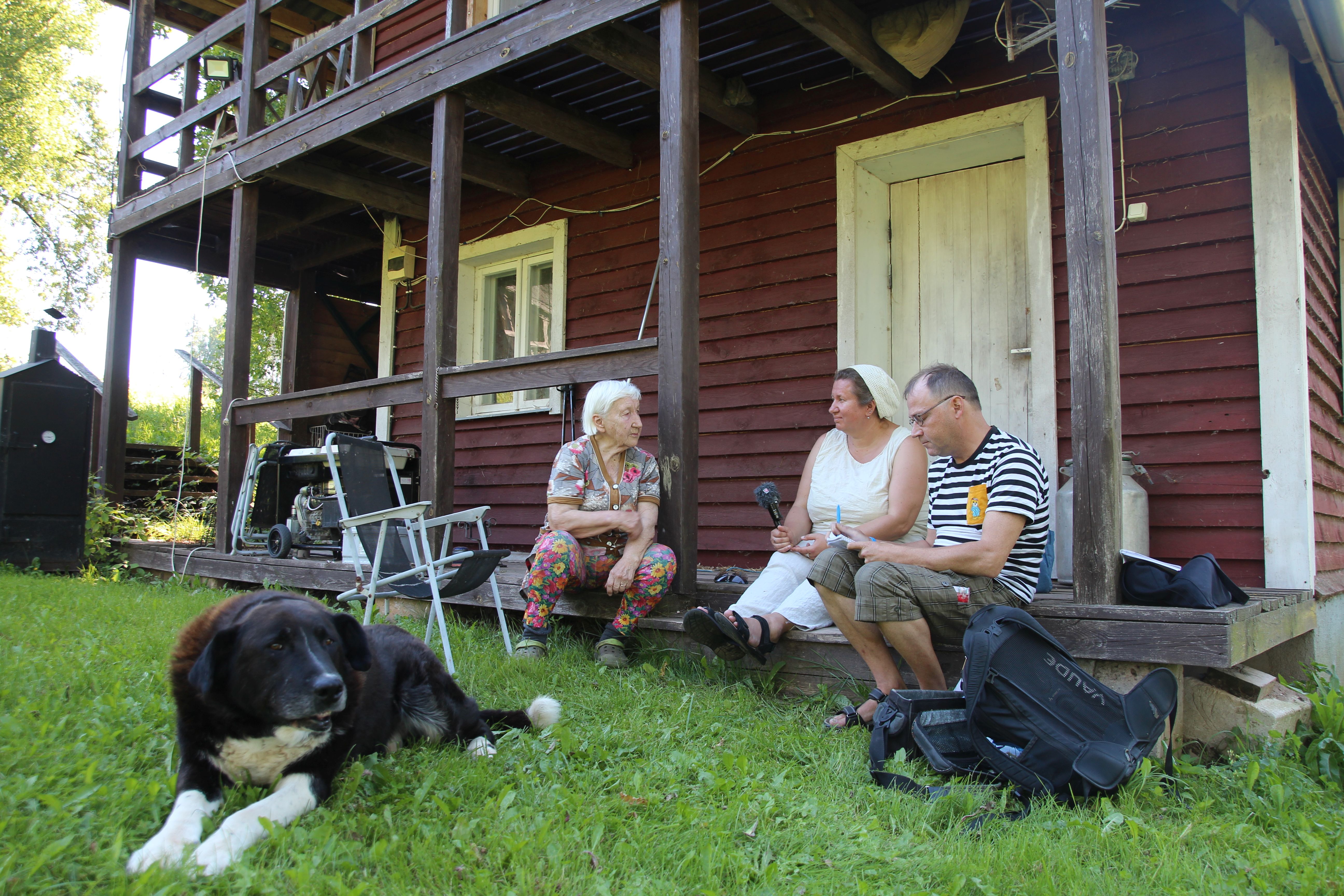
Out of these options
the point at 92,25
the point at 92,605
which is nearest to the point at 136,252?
the point at 92,605

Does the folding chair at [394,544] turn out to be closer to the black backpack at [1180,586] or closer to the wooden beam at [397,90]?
the wooden beam at [397,90]

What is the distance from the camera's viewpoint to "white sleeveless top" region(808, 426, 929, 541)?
3.45m

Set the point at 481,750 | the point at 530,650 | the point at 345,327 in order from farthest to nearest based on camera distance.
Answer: the point at 345,327 < the point at 530,650 < the point at 481,750

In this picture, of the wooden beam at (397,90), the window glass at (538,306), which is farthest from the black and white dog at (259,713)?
the window glass at (538,306)

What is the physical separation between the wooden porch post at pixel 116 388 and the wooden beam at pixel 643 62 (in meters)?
5.00

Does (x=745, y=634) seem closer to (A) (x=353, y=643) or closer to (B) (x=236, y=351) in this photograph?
(A) (x=353, y=643)

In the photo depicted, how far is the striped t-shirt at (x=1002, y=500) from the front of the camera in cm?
276

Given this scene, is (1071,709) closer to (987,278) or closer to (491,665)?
(491,665)

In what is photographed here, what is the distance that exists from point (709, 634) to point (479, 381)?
7.04ft

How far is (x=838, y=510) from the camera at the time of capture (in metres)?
3.55

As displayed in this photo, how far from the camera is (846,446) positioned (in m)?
3.68

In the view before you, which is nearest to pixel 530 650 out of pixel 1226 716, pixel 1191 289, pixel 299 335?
pixel 1226 716

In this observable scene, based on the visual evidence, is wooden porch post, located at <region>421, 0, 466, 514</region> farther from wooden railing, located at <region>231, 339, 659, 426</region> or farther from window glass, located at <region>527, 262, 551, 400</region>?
window glass, located at <region>527, 262, 551, 400</region>

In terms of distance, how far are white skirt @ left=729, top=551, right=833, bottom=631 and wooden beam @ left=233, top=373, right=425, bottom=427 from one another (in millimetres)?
2378
